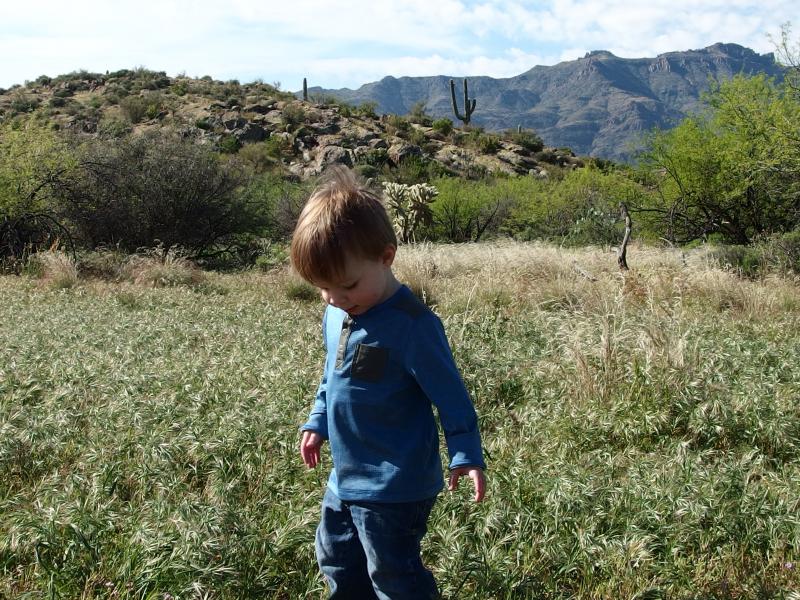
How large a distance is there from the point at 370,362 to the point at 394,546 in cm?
54

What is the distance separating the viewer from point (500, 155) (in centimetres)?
4169

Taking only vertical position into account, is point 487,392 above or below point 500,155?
below

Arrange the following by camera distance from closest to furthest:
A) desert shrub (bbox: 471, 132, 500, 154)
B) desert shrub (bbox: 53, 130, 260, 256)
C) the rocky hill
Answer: desert shrub (bbox: 53, 130, 260, 256) < the rocky hill < desert shrub (bbox: 471, 132, 500, 154)

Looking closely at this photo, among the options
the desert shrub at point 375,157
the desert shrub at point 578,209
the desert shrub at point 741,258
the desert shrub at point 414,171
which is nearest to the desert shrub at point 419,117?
the desert shrub at point 375,157

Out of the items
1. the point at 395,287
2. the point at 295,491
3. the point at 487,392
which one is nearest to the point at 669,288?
the point at 487,392

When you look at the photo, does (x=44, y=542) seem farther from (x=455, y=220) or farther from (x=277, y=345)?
(x=455, y=220)

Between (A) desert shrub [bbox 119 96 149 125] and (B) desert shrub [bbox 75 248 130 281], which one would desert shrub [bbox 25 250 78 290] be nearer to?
(B) desert shrub [bbox 75 248 130 281]

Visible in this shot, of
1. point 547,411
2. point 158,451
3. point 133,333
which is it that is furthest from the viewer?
point 133,333

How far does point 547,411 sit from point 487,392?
48 cm

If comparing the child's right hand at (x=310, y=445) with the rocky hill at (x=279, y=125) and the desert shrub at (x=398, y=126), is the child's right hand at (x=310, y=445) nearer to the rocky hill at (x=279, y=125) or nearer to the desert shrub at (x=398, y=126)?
the rocky hill at (x=279, y=125)

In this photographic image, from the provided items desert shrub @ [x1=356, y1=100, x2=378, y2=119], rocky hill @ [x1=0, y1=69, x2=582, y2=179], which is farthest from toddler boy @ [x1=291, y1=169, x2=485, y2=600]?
desert shrub @ [x1=356, y1=100, x2=378, y2=119]

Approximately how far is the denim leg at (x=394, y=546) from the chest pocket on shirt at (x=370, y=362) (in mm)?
371

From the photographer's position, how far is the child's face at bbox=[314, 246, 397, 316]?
1.90 metres

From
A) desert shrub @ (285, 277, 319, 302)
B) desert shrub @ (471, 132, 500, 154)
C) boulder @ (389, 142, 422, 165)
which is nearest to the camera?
desert shrub @ (285, 277, 319, 302)
